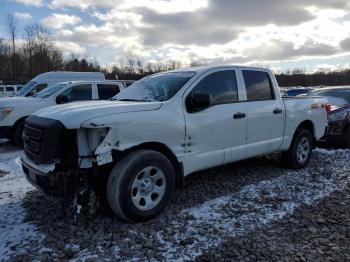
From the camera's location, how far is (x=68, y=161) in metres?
4.08

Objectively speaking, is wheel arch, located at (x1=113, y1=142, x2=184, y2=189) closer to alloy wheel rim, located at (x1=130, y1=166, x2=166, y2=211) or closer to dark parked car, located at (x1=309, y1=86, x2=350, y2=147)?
alloy wheel rim, located at (x1=130, y1=166, x2=166, y2=211)

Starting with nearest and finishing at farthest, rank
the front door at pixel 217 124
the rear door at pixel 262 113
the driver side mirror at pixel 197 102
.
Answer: the driver side mirror at pixel 197 102 → the front door at pixel 217 124 → the rear door at pixel 262 113

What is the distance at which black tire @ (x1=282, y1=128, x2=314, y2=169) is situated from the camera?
21.8ft

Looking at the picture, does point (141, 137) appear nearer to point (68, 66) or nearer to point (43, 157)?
point (43, 157)

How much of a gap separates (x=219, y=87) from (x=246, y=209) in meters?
1.78

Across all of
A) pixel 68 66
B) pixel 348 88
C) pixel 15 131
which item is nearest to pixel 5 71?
pixel 68 66

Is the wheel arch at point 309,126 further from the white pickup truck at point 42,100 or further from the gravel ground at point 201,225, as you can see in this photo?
the white pickup truck at point 42,100

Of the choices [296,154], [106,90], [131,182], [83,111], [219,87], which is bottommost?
[296,154]

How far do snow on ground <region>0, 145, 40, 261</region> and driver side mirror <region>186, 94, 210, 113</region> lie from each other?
236 centimetres

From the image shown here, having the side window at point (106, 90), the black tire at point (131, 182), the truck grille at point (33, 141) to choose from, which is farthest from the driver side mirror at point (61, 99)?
the black tire at point (131, 182)

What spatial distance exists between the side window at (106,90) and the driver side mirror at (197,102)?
252 inches

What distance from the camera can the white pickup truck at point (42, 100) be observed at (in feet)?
30.2

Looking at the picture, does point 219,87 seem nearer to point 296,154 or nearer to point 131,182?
point 131,182

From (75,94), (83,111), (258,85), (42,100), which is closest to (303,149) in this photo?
(258,85)
